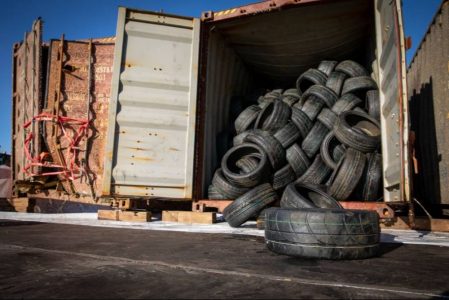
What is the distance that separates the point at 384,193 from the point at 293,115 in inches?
87.2

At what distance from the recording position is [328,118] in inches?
226

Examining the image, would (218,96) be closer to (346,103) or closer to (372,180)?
(346,103)

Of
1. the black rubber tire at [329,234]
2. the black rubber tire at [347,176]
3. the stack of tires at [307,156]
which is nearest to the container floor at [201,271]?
the black rubber tire at [329,234]

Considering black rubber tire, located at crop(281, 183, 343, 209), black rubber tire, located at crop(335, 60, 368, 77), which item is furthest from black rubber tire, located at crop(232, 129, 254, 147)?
black rubber tire, located at crop(335, 60, 368, 77)

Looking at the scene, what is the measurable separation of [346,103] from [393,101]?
163 centimetres

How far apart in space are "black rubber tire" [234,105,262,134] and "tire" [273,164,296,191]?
4.60 ft

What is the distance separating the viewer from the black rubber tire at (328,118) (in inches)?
224

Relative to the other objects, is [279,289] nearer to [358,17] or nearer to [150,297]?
[150,297]

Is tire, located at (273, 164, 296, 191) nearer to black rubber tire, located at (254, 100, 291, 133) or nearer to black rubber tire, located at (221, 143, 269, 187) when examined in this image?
black rubber tire, located at (221, 143, 269, 187)

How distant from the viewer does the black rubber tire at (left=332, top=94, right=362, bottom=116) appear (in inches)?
224

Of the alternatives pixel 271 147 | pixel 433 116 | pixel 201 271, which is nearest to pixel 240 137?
pixel 271 147

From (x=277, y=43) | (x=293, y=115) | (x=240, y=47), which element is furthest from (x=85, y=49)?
(x=293, y=115)

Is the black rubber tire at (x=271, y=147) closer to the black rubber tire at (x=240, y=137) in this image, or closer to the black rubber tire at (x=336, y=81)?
the black rubber tire at (x=240, y=137)

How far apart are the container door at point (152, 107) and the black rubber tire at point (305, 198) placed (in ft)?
5.87
